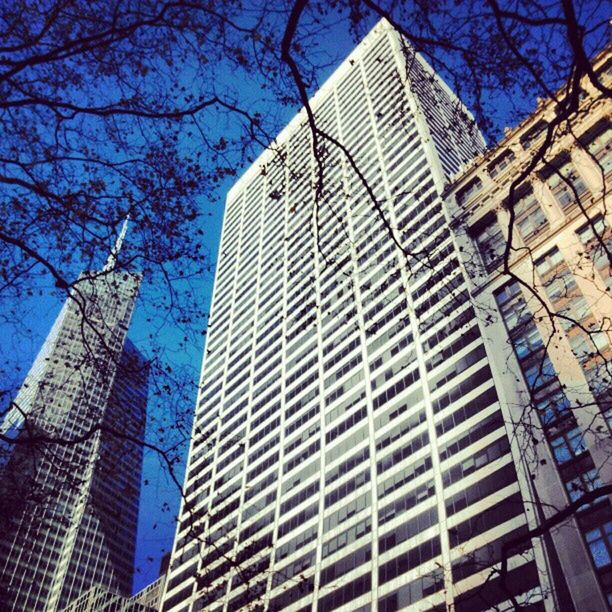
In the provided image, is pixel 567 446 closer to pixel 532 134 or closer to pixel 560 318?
pixel 560 318

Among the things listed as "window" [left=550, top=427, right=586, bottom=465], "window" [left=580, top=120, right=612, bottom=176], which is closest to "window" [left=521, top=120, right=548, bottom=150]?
"window" [left=580, top=120, right=612, bottom=176]

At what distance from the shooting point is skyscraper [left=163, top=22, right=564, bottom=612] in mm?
40469

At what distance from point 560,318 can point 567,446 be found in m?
8.00

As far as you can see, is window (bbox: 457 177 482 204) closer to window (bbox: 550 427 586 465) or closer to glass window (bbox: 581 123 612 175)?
glass window (bbox: 581 123 612 175)

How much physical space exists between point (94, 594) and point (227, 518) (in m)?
38.5

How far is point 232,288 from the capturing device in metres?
104

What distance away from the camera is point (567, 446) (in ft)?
114

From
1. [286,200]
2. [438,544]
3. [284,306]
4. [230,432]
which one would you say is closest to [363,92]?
[286,200]

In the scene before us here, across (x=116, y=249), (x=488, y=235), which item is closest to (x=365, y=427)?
(x=488, y=235)

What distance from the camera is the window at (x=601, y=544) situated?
2988 centimetres

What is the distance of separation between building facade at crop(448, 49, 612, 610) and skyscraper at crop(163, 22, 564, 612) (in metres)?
2.79

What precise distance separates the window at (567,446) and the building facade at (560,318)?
0.07 metres

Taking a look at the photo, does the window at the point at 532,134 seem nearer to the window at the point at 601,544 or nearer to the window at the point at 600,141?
the window at the point at 600,141

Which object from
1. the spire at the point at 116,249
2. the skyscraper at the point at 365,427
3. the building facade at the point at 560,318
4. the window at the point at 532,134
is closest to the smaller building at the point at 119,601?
the skyscraper at the point at 365,427
